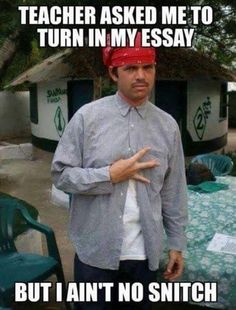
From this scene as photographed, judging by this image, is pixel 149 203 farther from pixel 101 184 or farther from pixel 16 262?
pixel 16 262

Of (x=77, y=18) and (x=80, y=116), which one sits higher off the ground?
→ (x=77, y=18)

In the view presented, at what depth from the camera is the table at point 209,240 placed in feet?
10.0

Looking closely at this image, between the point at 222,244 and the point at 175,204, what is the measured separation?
129 cm

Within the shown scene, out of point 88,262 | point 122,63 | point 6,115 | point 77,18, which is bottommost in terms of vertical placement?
point 6,115

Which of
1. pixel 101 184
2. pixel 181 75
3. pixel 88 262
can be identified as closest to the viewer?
pixel 101 184

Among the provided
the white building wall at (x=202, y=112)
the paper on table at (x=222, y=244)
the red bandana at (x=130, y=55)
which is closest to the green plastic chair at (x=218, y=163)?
the paper on table at (x=222, y=244)

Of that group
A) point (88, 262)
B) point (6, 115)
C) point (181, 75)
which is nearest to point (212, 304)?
point (88, 262)

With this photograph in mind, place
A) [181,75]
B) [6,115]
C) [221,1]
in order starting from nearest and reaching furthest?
[221,1] < [181,75] < [6,115]

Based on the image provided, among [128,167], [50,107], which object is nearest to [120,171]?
[128,167]

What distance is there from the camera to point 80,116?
1.97 m

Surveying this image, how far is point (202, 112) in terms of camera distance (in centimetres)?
1159

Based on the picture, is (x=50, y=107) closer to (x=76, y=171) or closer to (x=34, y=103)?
(x=34, y=103)

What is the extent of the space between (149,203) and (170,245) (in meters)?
0.29

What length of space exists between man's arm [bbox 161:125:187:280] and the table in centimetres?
98
